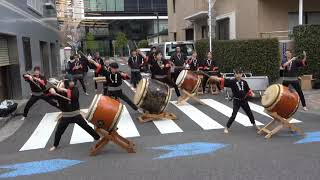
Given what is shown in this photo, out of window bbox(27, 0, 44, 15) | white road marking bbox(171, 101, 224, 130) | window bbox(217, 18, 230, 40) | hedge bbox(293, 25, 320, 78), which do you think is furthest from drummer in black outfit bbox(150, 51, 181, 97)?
window bbox(217, 18, 230, 40)

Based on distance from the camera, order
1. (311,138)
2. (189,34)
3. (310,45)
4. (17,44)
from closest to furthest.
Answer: (311,138), (310,45), (17,44), (189,34)

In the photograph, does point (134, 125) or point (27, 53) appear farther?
point (27, 53)

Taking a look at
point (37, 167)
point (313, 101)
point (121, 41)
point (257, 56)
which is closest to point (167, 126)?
point (37, 167)

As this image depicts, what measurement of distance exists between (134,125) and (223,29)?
17287 millimetres

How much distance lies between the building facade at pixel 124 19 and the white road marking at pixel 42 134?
62.4 meters

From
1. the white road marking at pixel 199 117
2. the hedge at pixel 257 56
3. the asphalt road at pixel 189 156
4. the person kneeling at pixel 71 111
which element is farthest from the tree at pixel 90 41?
the person kneeling at pixel 71 111

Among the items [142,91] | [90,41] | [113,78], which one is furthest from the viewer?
[90,41]

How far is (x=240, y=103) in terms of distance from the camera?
34.2 ft

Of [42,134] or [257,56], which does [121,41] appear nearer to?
[257,56]

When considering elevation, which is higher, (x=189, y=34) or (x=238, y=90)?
(x=189, y=34)

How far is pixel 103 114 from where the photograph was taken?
848 centimetres

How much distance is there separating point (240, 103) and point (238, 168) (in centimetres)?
335

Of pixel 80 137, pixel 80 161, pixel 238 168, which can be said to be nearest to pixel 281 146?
pixel 238 168

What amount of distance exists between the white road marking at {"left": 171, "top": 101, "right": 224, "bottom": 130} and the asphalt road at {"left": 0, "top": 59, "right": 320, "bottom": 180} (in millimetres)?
26
